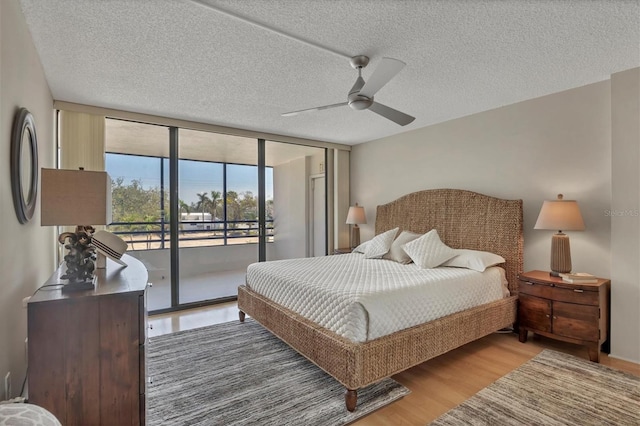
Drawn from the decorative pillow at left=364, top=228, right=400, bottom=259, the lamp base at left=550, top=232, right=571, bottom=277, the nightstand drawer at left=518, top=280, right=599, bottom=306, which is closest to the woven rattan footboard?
the nightstand drawer at left=518, top=280, right=599, bottom=306

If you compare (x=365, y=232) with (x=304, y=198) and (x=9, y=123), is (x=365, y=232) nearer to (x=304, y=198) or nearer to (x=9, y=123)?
(x=304, y=198)

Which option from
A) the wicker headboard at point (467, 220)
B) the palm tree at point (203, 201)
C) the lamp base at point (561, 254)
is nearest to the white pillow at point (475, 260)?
the wicker headboard at point (467, 220)

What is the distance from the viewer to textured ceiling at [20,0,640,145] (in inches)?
74.5

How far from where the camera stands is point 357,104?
249 centimetres

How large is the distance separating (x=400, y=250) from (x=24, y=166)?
357 centimetres

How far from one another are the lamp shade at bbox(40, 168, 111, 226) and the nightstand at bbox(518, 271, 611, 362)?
12.0 feet

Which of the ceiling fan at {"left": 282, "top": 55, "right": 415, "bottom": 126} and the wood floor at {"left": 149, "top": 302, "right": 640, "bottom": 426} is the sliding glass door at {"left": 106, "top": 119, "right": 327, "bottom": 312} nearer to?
the wood floor at {"left": 149, "top": 302, "right": 640, "bottom": 426}

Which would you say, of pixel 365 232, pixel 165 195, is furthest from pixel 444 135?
pixel 165 195

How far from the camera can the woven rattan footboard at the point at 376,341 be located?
209 centimetres

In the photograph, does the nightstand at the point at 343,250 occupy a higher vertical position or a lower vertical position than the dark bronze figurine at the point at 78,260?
lower

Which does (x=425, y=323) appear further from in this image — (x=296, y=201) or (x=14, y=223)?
(x=296, y=201)

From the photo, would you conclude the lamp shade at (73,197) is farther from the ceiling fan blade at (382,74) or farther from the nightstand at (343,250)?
the nightstand at (343,250)

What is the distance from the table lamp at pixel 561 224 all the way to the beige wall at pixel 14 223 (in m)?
4.07

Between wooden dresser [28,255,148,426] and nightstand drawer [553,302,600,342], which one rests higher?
wooden dresser [28,255,148,426]
